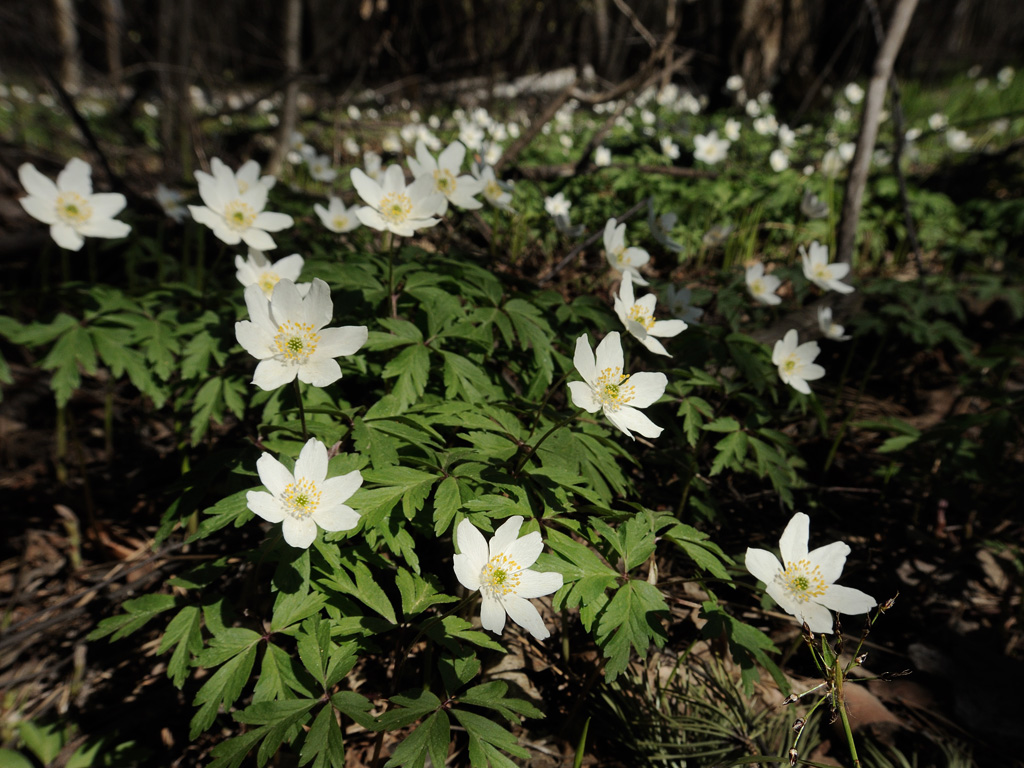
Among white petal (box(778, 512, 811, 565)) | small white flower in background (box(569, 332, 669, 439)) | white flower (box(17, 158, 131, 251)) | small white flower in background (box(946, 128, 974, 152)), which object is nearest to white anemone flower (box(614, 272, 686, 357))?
small white flower in background (box(569, 332, 669, 439))

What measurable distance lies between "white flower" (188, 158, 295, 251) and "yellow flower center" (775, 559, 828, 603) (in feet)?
6.82

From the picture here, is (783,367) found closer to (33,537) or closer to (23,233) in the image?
(33,537)

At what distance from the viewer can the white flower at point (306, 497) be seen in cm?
139

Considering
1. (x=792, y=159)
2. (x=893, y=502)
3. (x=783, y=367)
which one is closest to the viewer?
(x=783, y=367)

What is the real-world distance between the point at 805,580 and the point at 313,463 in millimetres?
1326

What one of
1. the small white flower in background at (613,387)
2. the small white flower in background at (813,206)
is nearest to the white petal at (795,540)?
the small white flower in background at (613,387)

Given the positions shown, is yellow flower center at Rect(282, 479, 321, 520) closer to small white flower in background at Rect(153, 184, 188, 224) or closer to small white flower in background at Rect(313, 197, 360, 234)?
small white flower in background at Rect(313, 197, 360, 234)

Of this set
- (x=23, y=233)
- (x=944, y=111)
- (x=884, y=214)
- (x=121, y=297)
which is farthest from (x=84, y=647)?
(x=944, y=111)

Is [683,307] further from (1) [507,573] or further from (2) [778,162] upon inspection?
(2) [778,162]

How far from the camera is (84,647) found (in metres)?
2.19

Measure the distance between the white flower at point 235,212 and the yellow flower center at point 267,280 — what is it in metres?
0.12

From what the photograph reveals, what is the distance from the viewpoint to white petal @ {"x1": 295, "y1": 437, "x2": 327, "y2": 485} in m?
1.45

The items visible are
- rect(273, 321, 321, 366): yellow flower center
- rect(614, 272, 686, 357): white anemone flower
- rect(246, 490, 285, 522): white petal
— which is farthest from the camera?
rect(614, 272, 686, 357): white anemone flower

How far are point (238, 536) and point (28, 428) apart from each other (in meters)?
1.69
